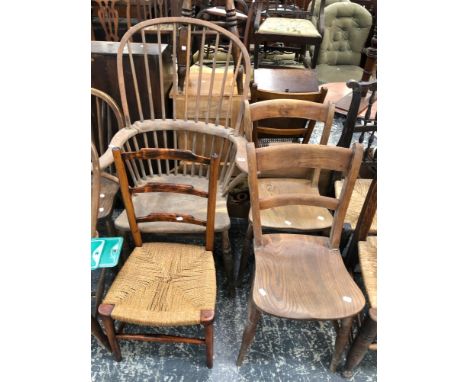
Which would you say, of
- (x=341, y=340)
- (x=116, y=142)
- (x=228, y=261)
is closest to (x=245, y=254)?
(x=228, y=261)

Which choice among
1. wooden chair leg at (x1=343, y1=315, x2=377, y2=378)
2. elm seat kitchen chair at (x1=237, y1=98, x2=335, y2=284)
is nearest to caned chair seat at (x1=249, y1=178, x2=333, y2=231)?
elm seat kitchen chair at (x1=237, y1=98, x2=335, y2=284)

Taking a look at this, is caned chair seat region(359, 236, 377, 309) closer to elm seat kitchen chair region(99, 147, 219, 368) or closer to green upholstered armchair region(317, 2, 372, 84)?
elm seat kitchen chair region(99, 147, 219, 368)

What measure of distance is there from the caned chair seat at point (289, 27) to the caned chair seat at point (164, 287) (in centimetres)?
281

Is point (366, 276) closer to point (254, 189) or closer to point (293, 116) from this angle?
point (254, 189)

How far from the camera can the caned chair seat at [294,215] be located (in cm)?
146

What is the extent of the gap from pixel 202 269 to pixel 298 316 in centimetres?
41

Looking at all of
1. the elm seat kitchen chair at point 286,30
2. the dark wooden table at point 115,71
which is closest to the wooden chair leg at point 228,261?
the dark wooden table at point 115,71

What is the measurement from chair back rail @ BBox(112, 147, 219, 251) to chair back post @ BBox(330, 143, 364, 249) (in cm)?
47

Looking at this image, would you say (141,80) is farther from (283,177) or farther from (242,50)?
(283,177)

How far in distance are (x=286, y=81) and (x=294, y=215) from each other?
4.00ft

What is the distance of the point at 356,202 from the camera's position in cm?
167

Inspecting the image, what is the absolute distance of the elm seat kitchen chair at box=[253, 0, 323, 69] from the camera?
3.42 m

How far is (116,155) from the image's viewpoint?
1149 mm

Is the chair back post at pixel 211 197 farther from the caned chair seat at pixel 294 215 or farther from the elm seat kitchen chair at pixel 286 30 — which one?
the elm seat kitchen chair at pixel 286 30
